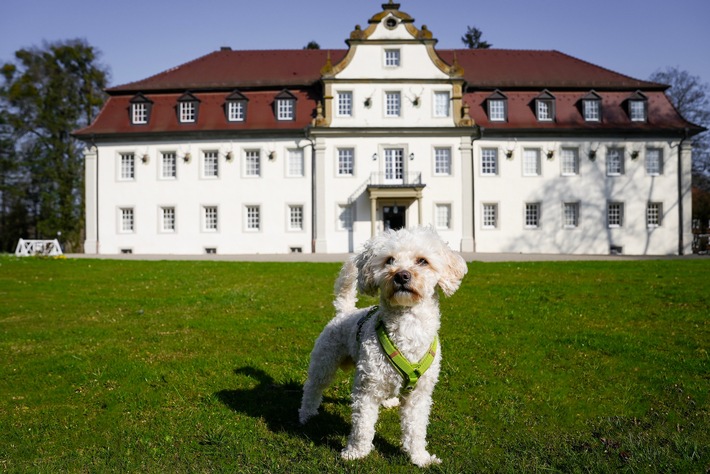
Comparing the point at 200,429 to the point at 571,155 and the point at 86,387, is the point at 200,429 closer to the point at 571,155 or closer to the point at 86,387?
the point at 86,387

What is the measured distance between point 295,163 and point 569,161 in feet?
54.7

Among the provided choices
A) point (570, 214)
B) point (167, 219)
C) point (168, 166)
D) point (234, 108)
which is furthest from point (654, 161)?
point (167, 219)

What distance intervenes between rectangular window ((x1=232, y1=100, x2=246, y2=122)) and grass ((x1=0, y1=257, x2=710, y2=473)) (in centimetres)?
2480

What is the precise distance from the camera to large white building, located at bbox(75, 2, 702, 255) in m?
32.4

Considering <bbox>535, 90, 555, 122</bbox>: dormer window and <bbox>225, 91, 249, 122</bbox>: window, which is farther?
<bbox>535, 90, 555, 122</bbox>: dormer window

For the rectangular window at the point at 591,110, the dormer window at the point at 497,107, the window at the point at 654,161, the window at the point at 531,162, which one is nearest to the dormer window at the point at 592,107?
the rectangular window at the point at 591,110

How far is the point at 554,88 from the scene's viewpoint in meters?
34.6

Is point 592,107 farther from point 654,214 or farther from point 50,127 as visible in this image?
point 50,127

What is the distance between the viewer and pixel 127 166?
3406 cm

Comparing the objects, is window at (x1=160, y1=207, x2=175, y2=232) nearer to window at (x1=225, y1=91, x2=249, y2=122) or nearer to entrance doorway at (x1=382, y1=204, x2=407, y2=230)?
window at (x1=225, y1=91, x2=249, y2=122)

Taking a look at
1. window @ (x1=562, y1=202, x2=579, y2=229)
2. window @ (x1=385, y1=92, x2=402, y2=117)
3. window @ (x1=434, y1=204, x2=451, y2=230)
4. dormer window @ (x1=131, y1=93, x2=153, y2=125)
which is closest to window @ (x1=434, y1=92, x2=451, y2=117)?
window @ (x1=385, y1=92, x2=402, y2=117)

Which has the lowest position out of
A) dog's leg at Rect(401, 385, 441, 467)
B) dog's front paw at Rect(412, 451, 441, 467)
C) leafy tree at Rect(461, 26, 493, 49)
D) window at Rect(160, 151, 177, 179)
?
dog's front paw at Rect(412, 451, 441, 467)

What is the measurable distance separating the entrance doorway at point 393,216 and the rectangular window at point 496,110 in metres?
7.94

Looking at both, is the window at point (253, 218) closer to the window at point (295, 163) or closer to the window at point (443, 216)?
the window at point (295, 163)
